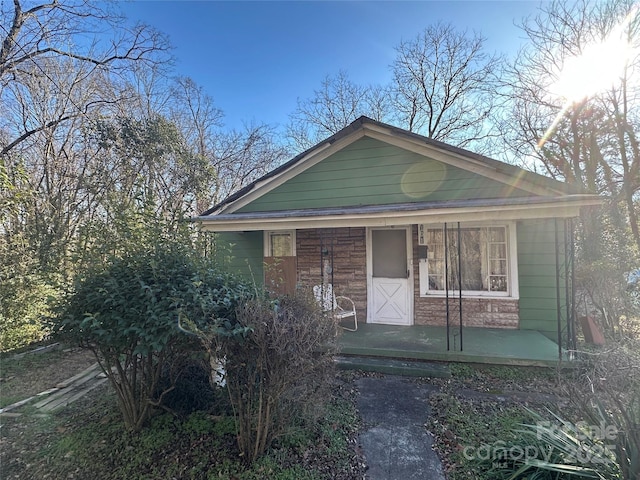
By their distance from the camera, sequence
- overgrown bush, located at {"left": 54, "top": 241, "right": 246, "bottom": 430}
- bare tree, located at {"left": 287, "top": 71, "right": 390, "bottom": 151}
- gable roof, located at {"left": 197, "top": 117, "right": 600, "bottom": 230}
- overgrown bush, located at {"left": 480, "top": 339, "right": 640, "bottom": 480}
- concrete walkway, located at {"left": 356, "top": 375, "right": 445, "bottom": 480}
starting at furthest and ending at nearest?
1. bare tree, located at {"left": 287, "top": 71, "right": 390, "bottom": 151}
2. gable roof, located at {"left": 197, "top": 117, "right": 600, "bottom": 230}
3. concrete walkway, located at {"left": 356, "top": 375, "right": 445, "bottom": 480}
4. overgrown bush, located at {"left": 54, "top": 241, "right": 246, "bottom": 430}
5. overgrown bush, located at {"left": 480, "top": 339, "right": 640, "bottom": 480}

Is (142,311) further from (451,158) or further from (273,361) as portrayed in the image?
(451,158)

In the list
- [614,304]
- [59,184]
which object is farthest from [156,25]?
[614,304]

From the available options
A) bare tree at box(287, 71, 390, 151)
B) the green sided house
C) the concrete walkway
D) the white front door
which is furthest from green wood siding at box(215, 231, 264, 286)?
bare tree at box(287, 71, 390, 151)

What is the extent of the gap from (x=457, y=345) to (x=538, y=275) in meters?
2.22

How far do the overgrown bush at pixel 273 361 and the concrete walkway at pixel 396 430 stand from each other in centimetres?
82

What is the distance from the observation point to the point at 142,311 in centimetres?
253

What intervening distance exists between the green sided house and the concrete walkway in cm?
76

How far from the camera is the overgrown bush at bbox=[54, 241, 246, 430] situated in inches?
97.0

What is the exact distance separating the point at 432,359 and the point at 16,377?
6513 mm

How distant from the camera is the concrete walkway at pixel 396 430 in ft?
8.75

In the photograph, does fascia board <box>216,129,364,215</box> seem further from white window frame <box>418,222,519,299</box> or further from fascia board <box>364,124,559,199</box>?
white window frame <box>418,222,519,299</box>

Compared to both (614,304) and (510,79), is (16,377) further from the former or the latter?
(510,79)

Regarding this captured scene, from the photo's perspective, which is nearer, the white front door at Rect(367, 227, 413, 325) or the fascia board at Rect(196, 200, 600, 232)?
the fascia board at Rect(196, 200, 600, 232)

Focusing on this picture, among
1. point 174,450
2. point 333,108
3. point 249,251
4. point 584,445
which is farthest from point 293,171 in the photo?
point 333,108
